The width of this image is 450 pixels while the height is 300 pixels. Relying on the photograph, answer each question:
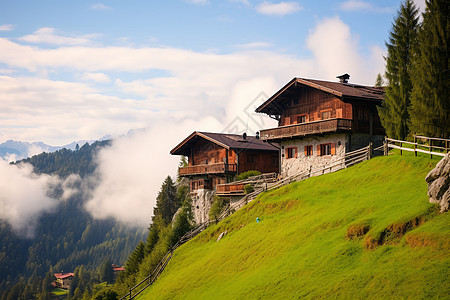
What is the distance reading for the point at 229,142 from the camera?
57.5 metres

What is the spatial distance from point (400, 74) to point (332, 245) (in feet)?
79.1

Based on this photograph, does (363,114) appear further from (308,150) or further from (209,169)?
(209,169)

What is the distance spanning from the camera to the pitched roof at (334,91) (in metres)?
42.4

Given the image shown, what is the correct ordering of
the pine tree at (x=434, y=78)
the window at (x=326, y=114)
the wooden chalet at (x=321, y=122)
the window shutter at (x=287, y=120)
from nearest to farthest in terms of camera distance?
the pine tree at (x=434, y=78) < the wooden chalet at (x=321, y=122) < the window at (x=326, y=114) < the window shutter at (x=287, y=120)

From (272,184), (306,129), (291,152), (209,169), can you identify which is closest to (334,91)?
(306,129)

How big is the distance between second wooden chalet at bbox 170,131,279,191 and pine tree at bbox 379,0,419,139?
1827cm

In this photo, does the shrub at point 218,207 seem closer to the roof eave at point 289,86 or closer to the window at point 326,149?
the roof eave at point 289,86

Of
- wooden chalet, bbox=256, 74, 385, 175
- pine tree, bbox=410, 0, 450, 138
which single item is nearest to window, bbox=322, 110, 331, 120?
wooden chalet, bbox=256, 74, 385, 175

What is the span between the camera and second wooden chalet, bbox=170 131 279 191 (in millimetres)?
55562

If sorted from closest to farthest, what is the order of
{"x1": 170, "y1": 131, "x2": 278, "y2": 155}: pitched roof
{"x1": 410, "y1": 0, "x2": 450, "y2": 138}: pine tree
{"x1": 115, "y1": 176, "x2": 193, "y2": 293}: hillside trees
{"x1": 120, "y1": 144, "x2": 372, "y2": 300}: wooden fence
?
{"x1": 410, "y1": 0, "x2": 450, "y2": 138}: pine tree
{"x1": 120, "y1": 144, "x2": 372, "y2": 300}: wooden fence
{"x1": 115, "y1": 176, "x2": 193, "y2": 293}: hillside trees
{"x1": 170, "y1": 131, "x2": 278, "y2": 155}: pitched roof

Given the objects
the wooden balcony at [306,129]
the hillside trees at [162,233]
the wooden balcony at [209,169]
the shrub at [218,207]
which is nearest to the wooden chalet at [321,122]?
the wooden balcony at [306,129]

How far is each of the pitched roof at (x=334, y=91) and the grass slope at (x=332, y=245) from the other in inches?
364

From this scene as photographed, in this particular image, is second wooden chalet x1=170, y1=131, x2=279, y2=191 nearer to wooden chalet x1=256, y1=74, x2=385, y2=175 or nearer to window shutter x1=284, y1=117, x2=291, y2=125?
window shutter x1=284, y1=117, x2=291, y2=125

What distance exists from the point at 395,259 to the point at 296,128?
27.5m
